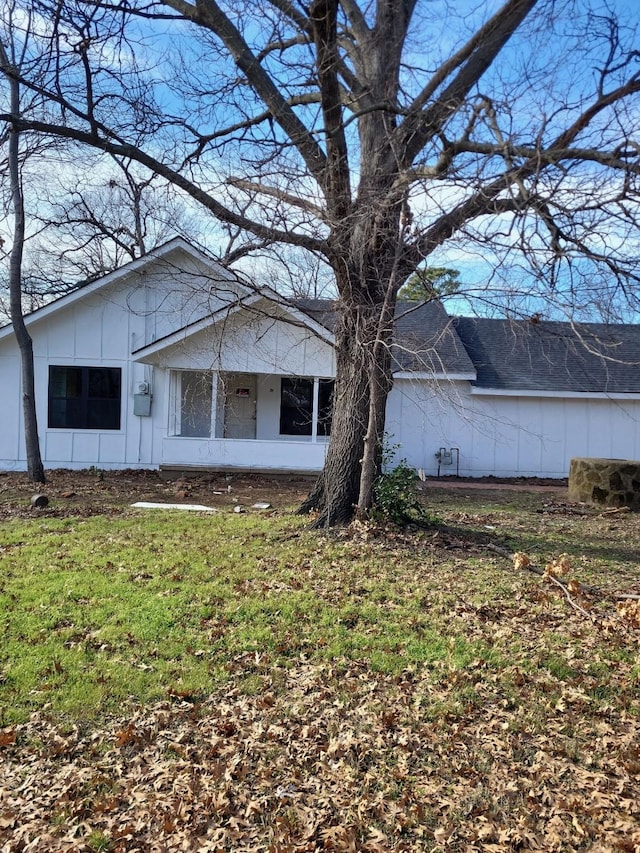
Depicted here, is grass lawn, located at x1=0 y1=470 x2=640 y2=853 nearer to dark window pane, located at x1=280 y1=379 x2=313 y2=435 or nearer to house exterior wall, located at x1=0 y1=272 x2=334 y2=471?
house exterior wall, located at x1=0 y1=272 x2=334 y2=471

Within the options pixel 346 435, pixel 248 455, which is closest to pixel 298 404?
pixel 248 455

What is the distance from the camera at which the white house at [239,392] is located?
13.9m

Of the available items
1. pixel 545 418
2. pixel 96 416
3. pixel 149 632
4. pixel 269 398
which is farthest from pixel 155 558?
pixel 545 418

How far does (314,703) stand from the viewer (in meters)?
3.67

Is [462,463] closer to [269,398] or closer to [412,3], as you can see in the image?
[269,398]

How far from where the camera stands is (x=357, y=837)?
2615mm

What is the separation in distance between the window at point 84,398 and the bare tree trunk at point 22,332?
79.9 inches

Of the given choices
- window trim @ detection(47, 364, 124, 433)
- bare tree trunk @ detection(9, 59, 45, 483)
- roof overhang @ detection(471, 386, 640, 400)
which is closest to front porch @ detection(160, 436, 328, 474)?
window trim @ detection(47, 364, 124, 433)

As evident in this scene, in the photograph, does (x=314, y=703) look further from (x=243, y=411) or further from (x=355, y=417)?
(x=243, y=411)

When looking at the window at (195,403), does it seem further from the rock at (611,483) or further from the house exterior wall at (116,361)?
the rock at (611,483)

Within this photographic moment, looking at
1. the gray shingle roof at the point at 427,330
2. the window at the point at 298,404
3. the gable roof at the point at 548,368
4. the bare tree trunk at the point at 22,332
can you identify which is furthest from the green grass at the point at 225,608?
the window at the point at 298,404

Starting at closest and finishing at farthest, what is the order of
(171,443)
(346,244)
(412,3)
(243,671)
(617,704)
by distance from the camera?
(617,704) < (243,671) < (346,244) < (412,3) < (171,443)

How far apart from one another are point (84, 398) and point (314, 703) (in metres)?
12.9

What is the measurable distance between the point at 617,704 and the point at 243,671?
2.39 metres
